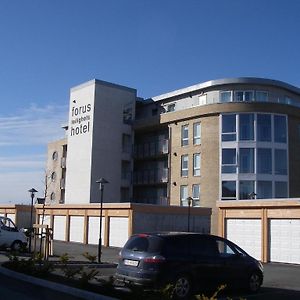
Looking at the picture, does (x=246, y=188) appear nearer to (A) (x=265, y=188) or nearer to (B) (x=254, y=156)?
(A) (x=265, y=188)

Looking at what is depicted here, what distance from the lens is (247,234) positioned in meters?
27.7

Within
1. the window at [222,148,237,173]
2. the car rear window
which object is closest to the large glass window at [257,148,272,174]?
the window at [222,148,237,173]

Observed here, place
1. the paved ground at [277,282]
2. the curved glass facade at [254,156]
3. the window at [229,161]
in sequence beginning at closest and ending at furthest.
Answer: the paved ground at [277,282]
the curved glass facade at [254,156]
the window at [229,161]

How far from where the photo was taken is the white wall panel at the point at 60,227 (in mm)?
43147

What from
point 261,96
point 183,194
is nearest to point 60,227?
point 183,194

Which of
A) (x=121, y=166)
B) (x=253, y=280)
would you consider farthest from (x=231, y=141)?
(x=253, y=280)

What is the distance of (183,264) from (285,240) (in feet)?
44.9

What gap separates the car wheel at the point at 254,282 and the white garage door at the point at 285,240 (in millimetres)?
10690

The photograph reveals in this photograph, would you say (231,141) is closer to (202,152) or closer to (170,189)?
(202,152)

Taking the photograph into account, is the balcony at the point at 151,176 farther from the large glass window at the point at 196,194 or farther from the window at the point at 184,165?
the large glass window at the point at 196,194

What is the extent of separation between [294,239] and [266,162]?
19202 mm

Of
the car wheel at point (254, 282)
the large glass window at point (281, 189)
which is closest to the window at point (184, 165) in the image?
the large glass window at point (281, 189)

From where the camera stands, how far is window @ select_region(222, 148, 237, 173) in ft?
145

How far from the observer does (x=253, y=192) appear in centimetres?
4328
